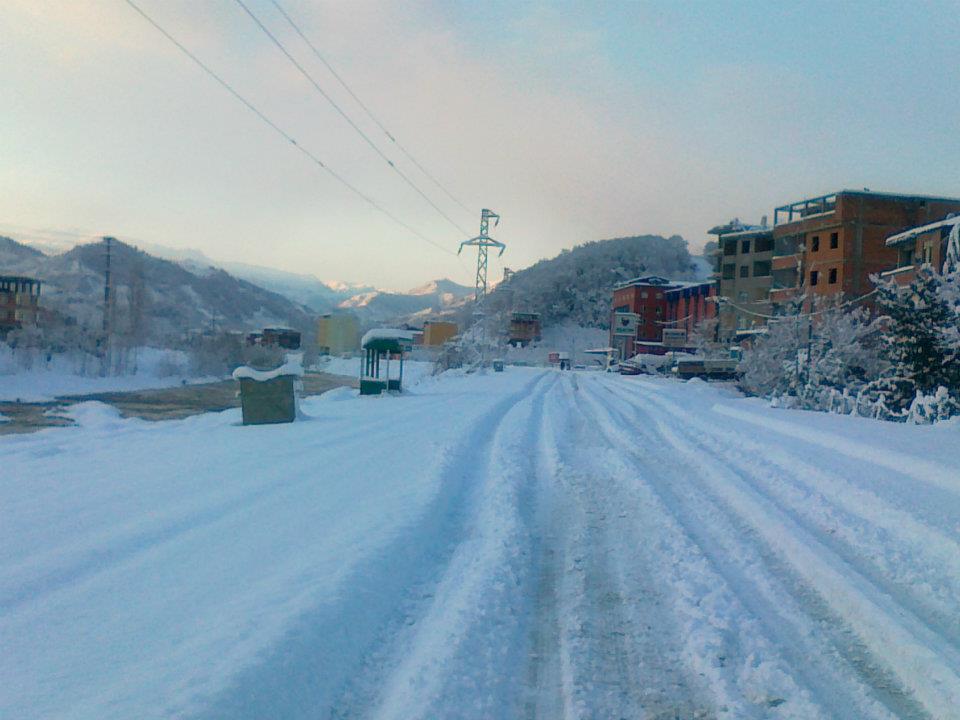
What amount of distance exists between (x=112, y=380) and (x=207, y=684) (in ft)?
186

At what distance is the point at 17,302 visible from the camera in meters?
62.3

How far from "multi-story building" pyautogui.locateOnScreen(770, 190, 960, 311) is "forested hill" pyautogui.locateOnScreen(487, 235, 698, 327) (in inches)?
3858

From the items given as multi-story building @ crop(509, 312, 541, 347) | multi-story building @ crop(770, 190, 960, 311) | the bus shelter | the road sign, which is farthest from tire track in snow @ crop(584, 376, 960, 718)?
multi-story building @ crop(509, 312, 541, 347)

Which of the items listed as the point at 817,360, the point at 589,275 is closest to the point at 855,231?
the point at 817,360

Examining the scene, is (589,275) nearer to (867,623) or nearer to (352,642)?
(867,623)

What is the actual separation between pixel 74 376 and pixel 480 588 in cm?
5515

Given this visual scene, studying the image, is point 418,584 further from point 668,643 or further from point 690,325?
point 690,325

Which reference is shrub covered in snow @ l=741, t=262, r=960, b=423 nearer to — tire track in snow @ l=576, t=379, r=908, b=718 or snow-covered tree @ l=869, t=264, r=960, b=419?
snow-covered tree @ l=869, t=264, r=960, b=419

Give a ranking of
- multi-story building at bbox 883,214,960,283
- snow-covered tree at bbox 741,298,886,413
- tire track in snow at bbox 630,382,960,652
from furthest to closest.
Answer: multi-story building at bbox 883,214,960,283, snow-covered tree at bbox 741,298,886,413, tire track in snow at bbox 630,382,960,652

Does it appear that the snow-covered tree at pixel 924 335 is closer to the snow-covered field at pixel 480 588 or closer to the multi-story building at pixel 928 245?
the multi-story building at pixel 928 245

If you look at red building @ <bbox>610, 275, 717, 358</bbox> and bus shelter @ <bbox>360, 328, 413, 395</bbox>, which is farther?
red building @ <bbox>610, 275, 717, 358</bbox>

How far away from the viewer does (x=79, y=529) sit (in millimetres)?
6348

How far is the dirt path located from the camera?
30906 mm

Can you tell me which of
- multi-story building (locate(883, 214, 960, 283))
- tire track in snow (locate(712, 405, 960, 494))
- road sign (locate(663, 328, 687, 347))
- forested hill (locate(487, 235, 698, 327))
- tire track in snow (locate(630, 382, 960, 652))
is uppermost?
forested hill (locate(487, 235, 698, 327))
